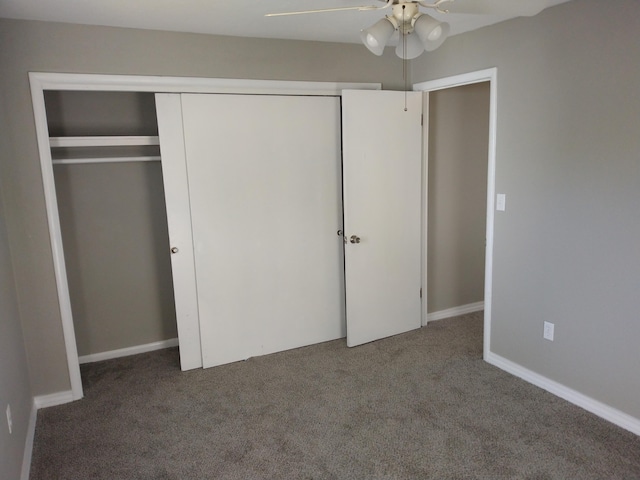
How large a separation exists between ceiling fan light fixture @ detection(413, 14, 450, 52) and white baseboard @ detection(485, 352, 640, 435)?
87.8 inches

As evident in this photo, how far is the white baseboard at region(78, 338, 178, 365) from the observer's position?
3521 mm

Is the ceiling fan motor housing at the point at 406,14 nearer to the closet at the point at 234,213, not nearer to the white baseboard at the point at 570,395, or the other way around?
the closet at the point at 234,213

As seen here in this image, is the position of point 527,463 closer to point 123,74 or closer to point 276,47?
point 276,47

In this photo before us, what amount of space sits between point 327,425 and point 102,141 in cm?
244

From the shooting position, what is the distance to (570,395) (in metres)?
2.73

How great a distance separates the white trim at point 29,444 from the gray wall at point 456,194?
3111 millimetres

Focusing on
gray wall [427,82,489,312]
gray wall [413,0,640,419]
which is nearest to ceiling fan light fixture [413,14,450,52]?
gray wall [413,0,640,419]

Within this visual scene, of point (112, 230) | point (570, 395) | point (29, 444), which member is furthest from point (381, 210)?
point (29, 444)

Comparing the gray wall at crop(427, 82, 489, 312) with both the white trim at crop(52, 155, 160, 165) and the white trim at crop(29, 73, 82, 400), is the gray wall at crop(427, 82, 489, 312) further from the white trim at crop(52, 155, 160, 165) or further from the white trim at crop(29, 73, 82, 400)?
the white trim at crop(29, 73, 82, 400)

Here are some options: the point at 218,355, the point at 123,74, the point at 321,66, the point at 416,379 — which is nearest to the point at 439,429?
the point at 416,379

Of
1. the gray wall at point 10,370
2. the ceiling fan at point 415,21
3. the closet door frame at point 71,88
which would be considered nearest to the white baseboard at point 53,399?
the closet door frame at point 71,88

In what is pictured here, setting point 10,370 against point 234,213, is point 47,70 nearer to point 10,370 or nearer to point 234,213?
point 234,213

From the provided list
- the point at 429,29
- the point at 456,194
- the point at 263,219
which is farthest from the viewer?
the point at 456,194

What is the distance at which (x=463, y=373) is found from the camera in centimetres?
Answer: 312
